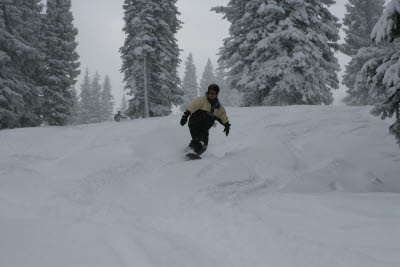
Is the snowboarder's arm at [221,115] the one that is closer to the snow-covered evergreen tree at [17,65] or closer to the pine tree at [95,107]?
the snow-covered evergreen tree at [17,65]

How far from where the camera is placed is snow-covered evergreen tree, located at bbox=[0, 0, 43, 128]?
15.0 m

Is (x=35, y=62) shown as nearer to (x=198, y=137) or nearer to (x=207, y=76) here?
(x=198, y=137)

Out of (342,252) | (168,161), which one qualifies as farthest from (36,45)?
(342,252)

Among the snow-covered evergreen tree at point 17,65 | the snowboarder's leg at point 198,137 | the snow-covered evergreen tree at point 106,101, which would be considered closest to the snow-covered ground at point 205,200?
the snowboarder's leg at point 198,137

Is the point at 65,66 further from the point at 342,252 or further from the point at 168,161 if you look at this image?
the point at 342,252

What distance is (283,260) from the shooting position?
2318mm

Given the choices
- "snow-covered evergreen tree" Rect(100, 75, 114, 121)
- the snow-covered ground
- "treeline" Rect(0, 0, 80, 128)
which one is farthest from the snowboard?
"snow-covered evergreen tree" Rect(100, 75, 114, 121)

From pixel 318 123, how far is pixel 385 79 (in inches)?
148

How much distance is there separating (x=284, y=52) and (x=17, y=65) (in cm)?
1499

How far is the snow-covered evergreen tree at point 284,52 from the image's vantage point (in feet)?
Result: 45.2

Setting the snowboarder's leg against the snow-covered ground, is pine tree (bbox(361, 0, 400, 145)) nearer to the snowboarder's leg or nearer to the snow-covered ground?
the snow-covered ground

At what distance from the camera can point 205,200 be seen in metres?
3.77

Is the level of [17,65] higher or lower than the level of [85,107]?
higher

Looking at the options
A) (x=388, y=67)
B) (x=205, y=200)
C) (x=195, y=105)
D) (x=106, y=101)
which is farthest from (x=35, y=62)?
(x=106, y=101)
